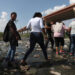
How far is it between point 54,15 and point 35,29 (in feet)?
13.7

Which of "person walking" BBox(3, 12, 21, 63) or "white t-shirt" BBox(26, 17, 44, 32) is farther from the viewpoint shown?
"white t-shirt" BBox(26, 17, 44, 32)

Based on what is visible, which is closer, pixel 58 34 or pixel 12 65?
pixel 12 65

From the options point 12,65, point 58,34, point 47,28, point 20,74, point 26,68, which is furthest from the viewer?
point 47,28

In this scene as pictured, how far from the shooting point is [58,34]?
7.66 metres

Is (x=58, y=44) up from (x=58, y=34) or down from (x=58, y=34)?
down

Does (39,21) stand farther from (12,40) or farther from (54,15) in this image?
(54,15)

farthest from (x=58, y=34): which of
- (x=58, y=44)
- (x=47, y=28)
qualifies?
(x=47, y=28)

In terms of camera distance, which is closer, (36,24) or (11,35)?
(11,35)

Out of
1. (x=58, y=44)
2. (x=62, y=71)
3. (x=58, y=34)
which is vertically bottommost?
(x=62, y=71)

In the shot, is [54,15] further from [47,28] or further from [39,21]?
[39,21]

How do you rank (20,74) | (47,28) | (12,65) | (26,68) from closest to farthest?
→ (20,74) < (26,68) < (12,65) < (47,28)

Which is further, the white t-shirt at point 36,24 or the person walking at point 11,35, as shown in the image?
the white t-shirt at point 36,24

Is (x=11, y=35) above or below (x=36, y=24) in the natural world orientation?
below

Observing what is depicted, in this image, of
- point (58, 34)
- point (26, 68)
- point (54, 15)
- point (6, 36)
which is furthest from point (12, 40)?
point (54, 15)
